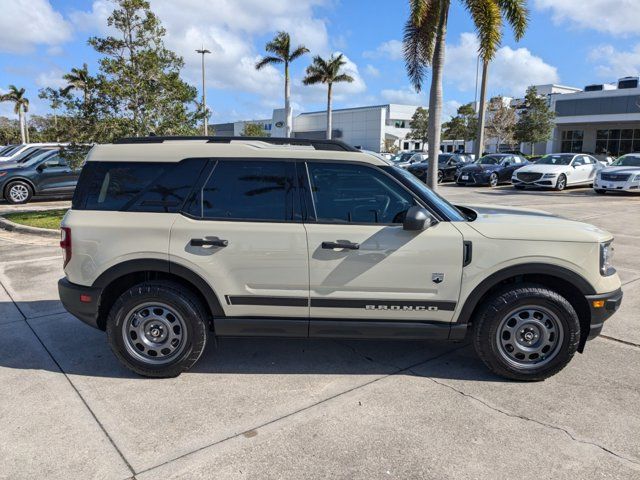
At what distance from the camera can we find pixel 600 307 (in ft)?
11.9

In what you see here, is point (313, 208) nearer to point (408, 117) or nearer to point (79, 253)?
point (79, 253)

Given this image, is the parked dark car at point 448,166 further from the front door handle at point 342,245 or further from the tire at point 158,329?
the tire at point 158,329

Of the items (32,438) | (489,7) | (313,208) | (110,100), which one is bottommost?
(32,438)

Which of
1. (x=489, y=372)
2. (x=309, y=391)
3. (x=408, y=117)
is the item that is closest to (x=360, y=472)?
(x=309, y=391)

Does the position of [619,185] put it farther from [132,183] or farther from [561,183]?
[132,183]

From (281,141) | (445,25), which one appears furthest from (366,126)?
(281,141)

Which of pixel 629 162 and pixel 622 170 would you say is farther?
pixel 629 162

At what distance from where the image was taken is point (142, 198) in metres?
3.73

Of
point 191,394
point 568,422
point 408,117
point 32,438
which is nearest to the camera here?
point 32,438

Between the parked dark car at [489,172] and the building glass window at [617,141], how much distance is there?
98.5 feet

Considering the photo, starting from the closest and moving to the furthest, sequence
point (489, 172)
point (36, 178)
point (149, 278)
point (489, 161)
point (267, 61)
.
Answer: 1. point (149, 278)
2. point (36, 178)
3. point (489, 172)
4. point (489, 161)
5. point (267, 61)

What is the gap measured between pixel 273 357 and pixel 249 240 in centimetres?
118

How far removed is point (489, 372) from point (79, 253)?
3342 mm

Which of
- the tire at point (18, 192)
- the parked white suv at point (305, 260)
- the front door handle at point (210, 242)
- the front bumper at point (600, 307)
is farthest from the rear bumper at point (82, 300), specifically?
the tire at point (18, 192)
